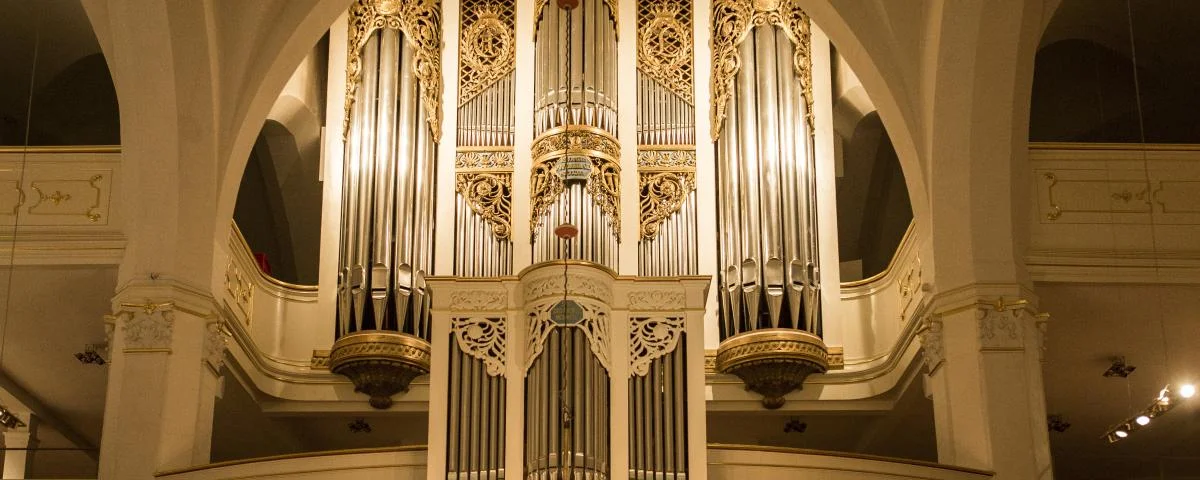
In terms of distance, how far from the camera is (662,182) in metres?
14.5

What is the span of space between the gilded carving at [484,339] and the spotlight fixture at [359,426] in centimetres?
350

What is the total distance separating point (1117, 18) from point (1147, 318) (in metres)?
3.70

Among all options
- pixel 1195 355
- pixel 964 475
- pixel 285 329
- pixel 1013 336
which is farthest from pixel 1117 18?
pixel 285 329

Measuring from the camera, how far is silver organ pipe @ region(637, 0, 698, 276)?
14.2m

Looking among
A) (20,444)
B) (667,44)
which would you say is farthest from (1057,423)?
(20,444)

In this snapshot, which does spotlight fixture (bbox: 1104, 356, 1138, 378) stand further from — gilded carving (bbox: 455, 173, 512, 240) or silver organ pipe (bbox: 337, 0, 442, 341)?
silver organ pipe (bbox: 337, 0, 442, 341)

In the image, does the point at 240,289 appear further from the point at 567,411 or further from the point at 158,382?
the point at 567,411

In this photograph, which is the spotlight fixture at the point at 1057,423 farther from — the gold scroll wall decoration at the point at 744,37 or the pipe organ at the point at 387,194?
the pipe organ at the point at 387,194

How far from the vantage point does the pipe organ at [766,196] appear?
13.6 meters

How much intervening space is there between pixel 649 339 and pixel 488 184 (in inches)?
146

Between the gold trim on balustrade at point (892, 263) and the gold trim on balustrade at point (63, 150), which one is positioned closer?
the gold trim on balustrade at point (63, 150)

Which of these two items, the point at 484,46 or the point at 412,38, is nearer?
the point at 412,38

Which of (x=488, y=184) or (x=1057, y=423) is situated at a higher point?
(x=488, y=184)

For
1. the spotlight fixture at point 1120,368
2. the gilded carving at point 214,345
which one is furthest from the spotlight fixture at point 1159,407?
the gilded carving at point 214,345
